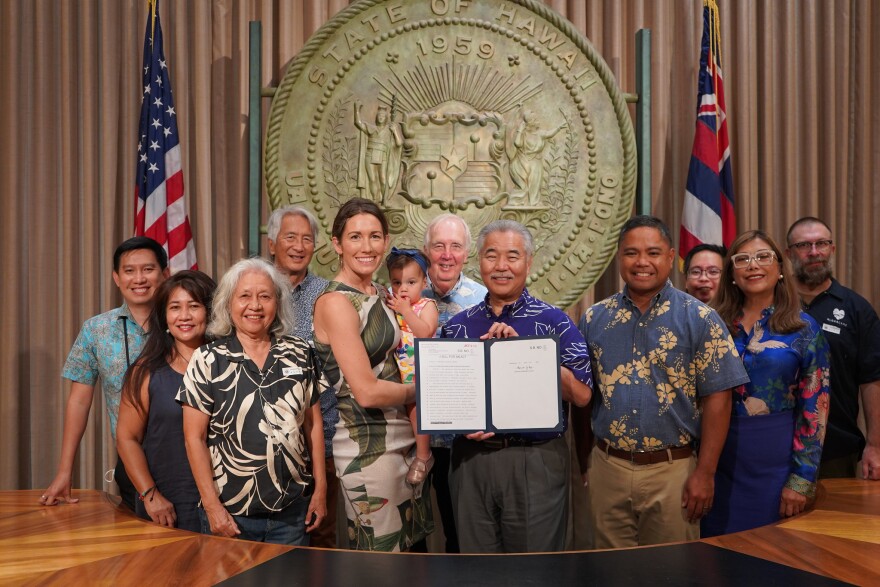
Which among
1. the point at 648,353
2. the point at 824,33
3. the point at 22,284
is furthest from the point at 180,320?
the point at 824,33

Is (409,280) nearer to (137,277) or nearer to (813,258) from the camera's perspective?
(137,277)

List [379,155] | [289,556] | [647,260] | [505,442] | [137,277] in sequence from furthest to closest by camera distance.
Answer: [379,155], [137,277], [647,260], [505,442], [289,556]

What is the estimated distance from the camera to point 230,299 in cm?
274

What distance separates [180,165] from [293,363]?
7.75 ft

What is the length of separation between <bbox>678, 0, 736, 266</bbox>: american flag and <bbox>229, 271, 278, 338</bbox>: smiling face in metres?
2.67

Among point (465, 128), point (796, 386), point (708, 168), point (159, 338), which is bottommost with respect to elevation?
point (796, 386)

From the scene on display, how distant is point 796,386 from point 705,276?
37.5 inches

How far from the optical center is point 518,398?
2.68 meters

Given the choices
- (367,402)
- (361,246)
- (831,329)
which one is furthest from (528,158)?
(367,402)

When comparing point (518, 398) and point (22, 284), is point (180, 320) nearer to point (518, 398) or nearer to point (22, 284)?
point (518, 398)

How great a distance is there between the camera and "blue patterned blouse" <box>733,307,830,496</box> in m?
2.96

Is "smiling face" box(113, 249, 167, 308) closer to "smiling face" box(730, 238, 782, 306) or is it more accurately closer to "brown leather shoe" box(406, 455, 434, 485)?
"brown leather shoe" box(406, 455, 434, 485)

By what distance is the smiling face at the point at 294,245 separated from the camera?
3.74 m

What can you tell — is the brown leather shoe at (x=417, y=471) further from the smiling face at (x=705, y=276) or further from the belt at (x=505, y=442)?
the smiling face at (x=705, y=276)
